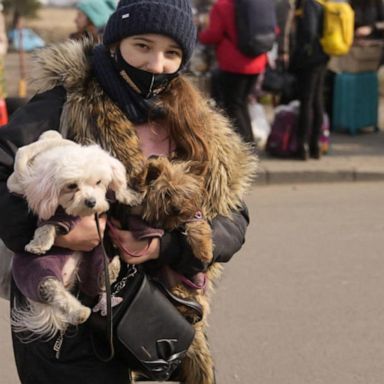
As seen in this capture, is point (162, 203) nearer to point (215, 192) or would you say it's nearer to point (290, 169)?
point (215, 192)

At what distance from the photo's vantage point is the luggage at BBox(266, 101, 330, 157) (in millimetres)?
8758

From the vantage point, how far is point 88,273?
92.0 inches

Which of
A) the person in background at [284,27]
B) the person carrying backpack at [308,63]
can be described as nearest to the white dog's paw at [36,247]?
the person carrying backpack at [308,63]

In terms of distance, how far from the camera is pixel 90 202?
2.17 m

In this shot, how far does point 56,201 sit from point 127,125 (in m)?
0.35

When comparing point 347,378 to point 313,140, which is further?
point 313,140

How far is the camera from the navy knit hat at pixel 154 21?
7.91 feet

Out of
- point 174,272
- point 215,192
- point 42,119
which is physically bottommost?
point 174,272

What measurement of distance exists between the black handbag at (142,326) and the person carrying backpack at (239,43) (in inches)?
210

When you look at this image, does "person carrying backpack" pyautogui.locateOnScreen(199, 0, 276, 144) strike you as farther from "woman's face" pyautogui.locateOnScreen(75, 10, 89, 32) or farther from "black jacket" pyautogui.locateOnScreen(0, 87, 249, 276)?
"black jacket" pyautogui.locateOnScreen(0, 87, 249, 276)

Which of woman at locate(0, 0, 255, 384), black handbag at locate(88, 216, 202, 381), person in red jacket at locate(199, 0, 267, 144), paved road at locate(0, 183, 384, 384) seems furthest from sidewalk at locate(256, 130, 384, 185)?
black handbag at locate(88, 216, 202, 381)

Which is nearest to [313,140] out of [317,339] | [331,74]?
[331,74]

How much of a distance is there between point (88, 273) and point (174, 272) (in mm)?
248

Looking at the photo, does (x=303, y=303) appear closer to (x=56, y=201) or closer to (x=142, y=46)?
(x=142, y=46)
